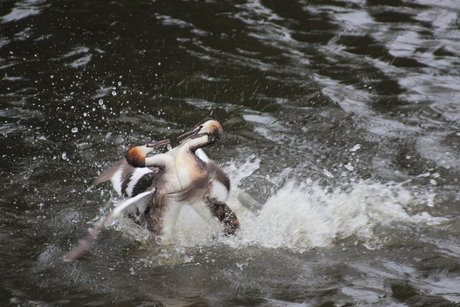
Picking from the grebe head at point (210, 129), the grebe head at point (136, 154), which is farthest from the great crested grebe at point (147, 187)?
the grebe head at point (210, 129)

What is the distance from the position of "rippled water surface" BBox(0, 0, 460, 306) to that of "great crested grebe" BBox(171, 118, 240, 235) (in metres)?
0.24

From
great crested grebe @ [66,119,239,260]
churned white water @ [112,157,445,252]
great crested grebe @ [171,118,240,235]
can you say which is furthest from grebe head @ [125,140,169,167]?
churned white water @ [112,157,445,252]

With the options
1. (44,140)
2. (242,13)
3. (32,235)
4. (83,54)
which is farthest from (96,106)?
(242,13)

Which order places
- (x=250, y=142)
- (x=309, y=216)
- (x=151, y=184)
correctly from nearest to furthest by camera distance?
(x=151, y=184)
(x=309, y=216)
(x=250, y=142)

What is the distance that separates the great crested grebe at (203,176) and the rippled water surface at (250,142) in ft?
0.79

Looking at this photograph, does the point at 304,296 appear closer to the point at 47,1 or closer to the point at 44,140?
the point at 44,140

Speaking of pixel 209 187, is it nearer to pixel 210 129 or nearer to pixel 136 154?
pixel 210 129

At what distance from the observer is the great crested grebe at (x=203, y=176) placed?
4723 mm

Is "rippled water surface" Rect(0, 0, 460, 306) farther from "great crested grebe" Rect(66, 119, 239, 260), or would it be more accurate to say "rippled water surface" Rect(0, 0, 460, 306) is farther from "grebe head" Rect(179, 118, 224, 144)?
"grebe head" Rect(179, 118, 224, 144)

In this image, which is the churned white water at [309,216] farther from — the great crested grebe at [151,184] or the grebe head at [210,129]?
the grebe head at [210,129]

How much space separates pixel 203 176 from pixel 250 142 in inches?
82.3

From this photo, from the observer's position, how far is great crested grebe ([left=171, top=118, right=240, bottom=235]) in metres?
4.72

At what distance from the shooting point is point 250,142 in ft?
22.2

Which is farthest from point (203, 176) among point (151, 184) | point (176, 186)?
point (151, 184)
